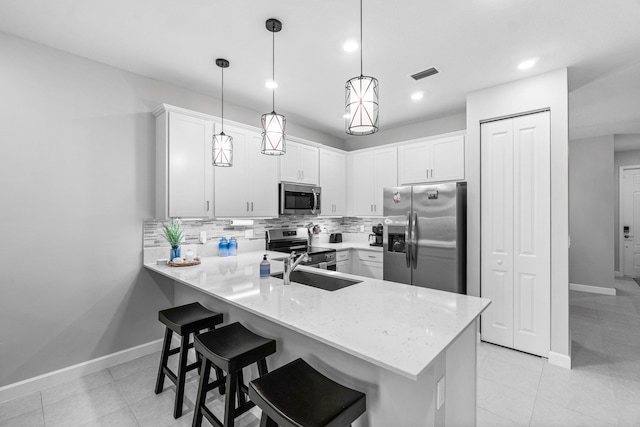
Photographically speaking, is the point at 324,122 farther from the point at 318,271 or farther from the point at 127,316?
the point at 127,316

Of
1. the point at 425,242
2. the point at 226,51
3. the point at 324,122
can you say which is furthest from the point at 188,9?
the point at 425,242

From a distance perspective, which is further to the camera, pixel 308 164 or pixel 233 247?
pixel 308 164

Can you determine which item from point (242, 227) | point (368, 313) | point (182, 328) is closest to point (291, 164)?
point (242, 227)

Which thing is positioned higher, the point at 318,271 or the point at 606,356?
the point at 318,271

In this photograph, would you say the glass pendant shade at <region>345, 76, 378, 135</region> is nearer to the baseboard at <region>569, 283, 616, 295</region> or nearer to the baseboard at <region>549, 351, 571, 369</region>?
the baseboard at <region>549, 351, 571, 369</region>

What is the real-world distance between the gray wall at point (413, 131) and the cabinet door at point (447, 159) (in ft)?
1.60

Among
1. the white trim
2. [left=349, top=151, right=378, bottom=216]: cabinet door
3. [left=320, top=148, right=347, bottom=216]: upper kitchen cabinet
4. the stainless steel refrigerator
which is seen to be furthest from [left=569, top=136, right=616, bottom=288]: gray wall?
[left=320, top=148, right=347, bottom=216]: upper kitchen cabinet

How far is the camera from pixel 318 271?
2.55 metres

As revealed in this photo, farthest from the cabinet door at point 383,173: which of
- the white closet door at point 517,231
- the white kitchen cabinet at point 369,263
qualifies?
the white closet door at point 517,231

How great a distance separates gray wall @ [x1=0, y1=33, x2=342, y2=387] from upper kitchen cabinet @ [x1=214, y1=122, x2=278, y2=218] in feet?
2.36

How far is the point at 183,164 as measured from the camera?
3031 millimetres

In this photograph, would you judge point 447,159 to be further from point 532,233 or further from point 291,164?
point 291,164

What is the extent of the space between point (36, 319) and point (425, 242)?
12.4ft

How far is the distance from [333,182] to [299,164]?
79 centimetres
